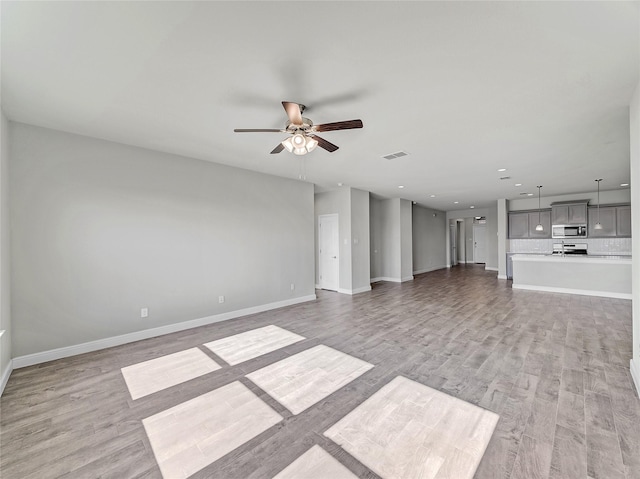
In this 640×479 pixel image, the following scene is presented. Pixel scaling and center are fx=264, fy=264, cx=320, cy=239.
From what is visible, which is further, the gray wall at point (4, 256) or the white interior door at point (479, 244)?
the white interior door at point (479, 244)

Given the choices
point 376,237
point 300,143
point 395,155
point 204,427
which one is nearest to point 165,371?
point 204,427

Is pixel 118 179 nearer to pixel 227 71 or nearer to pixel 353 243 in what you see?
pixel 227 71

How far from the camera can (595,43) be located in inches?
73.8

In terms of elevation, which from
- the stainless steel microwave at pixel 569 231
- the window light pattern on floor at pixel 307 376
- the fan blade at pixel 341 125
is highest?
the fan blade at pixel 341 125

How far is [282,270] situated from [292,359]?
265 cm

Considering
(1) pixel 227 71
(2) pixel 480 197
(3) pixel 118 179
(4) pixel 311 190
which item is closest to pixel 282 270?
(4) pixel 311 190

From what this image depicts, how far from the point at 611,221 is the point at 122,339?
1183 cm

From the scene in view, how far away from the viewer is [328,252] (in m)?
7.34

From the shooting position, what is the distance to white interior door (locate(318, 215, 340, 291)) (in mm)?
7136

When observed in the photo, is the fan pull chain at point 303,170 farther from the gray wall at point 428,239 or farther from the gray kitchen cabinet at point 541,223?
the gray kitchen cabinet at point 541,223

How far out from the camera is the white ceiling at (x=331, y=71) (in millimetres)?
1634

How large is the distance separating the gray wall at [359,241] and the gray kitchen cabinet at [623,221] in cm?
703

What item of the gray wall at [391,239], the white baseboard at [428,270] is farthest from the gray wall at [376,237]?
the white baseboard at [428,270]

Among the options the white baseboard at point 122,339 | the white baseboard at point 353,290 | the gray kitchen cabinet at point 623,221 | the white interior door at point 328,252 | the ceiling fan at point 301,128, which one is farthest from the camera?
the gray kitchen cabinet at point 623,221
